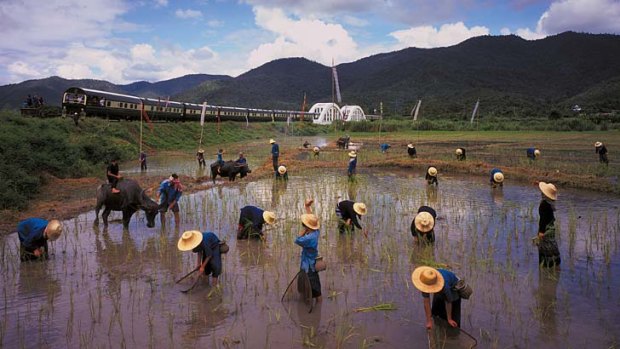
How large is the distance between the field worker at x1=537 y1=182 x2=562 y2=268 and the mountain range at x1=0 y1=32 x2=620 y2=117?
60.5 metres

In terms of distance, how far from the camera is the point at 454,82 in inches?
4011

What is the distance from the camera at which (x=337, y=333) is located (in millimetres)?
5051

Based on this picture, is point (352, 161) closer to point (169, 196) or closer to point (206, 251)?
point (169, 196)

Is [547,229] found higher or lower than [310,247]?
higher

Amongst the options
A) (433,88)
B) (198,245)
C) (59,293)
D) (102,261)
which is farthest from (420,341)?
(433,88)

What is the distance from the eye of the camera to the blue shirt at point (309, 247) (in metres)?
5.66

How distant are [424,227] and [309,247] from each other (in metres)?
2.60

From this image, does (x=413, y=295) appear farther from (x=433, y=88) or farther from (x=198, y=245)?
(x=433, y=88)

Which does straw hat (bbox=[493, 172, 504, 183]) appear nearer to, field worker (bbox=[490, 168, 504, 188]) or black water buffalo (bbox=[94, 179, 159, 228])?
field worker (bbox=[490, 168, 504, 188])

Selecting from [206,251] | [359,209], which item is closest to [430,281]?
[206,251]

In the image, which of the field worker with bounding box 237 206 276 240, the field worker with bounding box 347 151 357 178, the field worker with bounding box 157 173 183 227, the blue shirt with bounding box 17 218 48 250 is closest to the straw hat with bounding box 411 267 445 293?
the field worker with bounding box 237 206 276 240

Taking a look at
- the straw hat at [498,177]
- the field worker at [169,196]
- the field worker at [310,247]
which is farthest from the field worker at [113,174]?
the straw hat at [498,177]

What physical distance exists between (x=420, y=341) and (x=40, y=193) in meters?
13.1

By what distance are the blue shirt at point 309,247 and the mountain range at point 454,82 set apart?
207 ft
